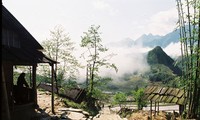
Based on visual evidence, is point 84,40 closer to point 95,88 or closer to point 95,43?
point 95,43

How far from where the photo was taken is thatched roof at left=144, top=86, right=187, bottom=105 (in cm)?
1914

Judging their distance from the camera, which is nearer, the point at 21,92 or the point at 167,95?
the point at 21,92

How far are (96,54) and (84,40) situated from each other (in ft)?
7.33

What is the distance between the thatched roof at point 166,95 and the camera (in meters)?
19.1

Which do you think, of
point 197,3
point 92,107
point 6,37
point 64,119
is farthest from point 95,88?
point 197,3

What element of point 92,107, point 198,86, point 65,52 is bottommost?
point 92,107

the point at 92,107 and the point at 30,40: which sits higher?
the point at 30,40

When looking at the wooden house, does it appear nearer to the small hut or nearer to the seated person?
the seated person

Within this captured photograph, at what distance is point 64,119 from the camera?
16797mm

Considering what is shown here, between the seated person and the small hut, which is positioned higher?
the seated person

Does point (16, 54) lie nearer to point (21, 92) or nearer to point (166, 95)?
point (21, 92)

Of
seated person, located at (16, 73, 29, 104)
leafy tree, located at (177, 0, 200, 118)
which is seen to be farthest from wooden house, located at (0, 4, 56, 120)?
leafy tree, located at (177, 0, 200, 118)

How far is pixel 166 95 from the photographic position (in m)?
20.8

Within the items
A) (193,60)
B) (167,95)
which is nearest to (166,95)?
(167,95)
